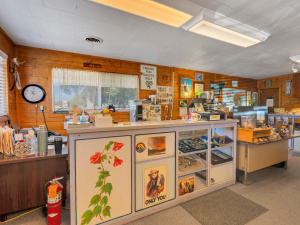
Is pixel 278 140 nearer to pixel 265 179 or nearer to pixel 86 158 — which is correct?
pixel 265 179

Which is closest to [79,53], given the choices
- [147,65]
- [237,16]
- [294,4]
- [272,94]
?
[147,65]

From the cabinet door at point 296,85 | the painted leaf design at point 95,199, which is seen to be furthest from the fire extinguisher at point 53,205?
the cabinet door at point 296,85

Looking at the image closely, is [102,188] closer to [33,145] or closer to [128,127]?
[128,127]

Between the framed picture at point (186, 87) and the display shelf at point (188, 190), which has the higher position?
the framed picture at point (186, 87)

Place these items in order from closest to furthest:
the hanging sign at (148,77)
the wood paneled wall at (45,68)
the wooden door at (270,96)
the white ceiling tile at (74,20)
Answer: the white ceiling tile at (74,20) → the wood paneled wall at (45,68) → the hanging sign at (148,77) → the wooden door at (270,96)

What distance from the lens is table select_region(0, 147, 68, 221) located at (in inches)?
70.9

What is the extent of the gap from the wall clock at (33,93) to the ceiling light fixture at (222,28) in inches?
129

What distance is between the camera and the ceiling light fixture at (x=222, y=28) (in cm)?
207

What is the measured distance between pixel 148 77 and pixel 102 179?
11.4 ft

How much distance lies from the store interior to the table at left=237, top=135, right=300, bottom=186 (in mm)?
20

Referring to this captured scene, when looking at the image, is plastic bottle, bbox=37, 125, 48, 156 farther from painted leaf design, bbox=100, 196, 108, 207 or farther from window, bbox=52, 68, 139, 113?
window, bbox=52, 68, 139, 113

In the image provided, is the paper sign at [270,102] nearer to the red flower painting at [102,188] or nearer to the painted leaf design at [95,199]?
the red flower painting at [102,188]

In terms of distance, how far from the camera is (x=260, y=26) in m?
2.43

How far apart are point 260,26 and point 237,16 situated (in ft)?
1.90
